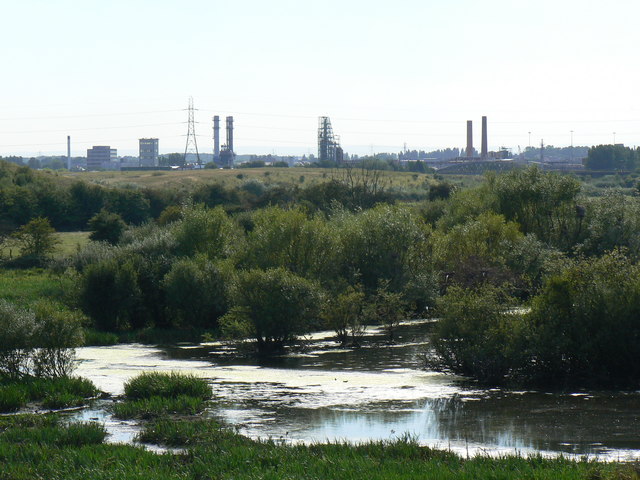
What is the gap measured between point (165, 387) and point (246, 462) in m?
9.22

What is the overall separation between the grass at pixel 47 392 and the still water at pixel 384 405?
1306mm

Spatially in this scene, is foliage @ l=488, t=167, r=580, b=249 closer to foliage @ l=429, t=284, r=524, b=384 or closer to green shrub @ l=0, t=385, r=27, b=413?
foliage @ l=429, t=284, r=524, b=384

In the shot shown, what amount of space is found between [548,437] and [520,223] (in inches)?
1556

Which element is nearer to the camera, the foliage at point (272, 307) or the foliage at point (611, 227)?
the foliage at point (272, 307)

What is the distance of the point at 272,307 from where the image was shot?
126 feet

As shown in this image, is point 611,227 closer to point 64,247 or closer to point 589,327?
point 589,327

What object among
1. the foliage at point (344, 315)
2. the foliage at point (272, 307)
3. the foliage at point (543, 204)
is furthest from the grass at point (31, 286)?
the foliage at point (543, 204)

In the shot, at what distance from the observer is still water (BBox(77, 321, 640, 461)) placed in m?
22.9

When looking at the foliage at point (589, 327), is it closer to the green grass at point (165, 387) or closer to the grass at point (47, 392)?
the green grass at point (165, 387)

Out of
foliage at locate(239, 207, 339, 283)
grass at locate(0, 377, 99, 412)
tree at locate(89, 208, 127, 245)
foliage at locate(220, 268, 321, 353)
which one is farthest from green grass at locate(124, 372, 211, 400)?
tree at locate(89, 208, 127, 245)

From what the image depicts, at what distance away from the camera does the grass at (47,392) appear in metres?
27.4

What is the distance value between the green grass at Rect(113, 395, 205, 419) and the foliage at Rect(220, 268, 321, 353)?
11.6m

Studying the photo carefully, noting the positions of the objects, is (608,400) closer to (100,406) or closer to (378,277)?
(100,406)

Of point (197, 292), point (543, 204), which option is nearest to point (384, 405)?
point (197, 292)
